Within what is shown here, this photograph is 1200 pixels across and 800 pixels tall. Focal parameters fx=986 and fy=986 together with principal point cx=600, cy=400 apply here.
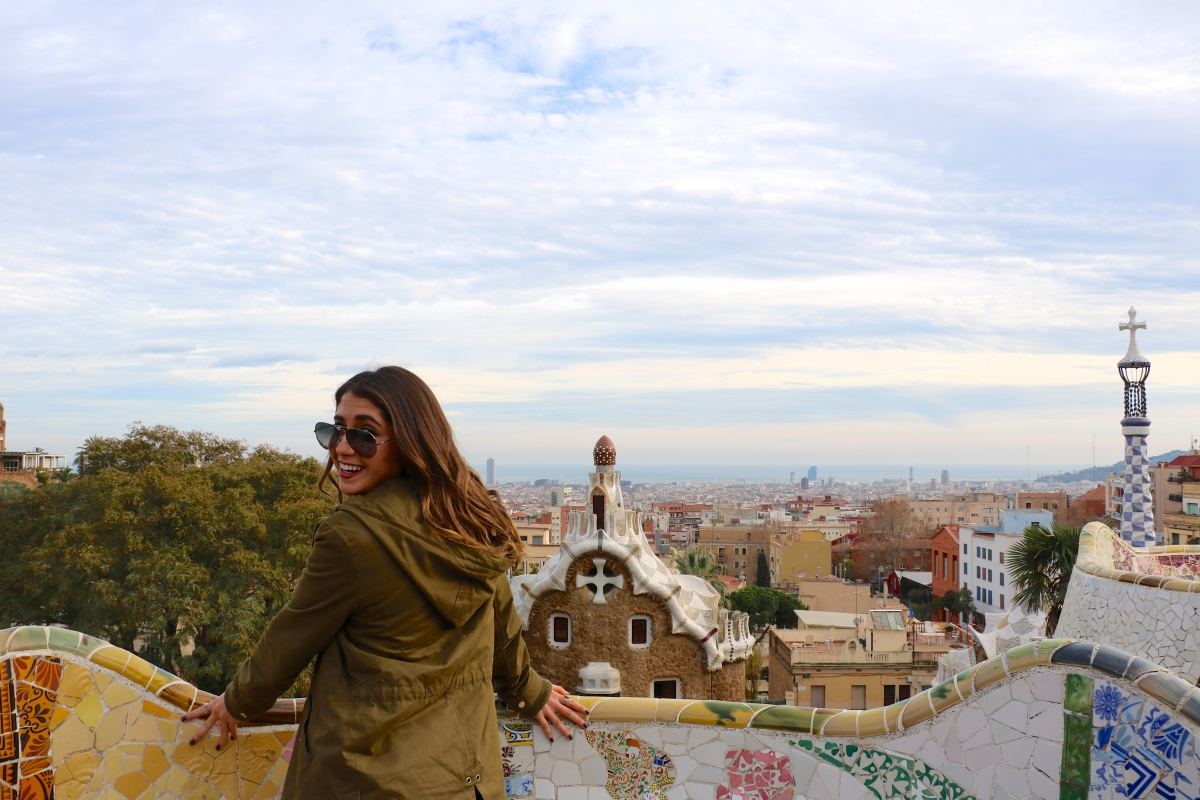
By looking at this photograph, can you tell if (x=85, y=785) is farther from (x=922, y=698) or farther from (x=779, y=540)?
(x=779, y=540)

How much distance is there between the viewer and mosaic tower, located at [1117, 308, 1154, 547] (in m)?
12.5

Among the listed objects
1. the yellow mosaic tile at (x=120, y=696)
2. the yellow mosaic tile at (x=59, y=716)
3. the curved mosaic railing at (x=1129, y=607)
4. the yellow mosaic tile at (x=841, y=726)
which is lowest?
the curved mosaic railing at (x=1129, y=607)

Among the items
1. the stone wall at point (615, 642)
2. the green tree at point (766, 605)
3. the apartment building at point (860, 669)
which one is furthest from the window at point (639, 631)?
the green tree at point (766, 605)

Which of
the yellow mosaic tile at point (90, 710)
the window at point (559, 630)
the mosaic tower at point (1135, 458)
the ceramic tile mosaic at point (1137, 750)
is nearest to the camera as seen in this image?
the ceramic tile mosaic at point (1137, 750)

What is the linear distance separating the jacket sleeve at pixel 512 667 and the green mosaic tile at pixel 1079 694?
1.72 m

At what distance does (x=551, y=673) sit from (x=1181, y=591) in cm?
1178

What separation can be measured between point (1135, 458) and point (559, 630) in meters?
9.14

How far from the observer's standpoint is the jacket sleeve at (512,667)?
10.1ft

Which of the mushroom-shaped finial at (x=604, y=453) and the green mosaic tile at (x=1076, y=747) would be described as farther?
the mushroom-shaped finial at (x=604, y=453)

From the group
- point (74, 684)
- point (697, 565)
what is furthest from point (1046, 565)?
point (697, 565)

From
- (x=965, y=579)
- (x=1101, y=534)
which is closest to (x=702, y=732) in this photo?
(x=1101, y=534)

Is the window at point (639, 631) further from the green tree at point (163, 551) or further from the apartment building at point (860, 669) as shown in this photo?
the apartment building at point (860, 669)

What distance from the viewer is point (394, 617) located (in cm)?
259

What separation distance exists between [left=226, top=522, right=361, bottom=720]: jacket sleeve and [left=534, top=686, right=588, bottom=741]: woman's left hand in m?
1.01
